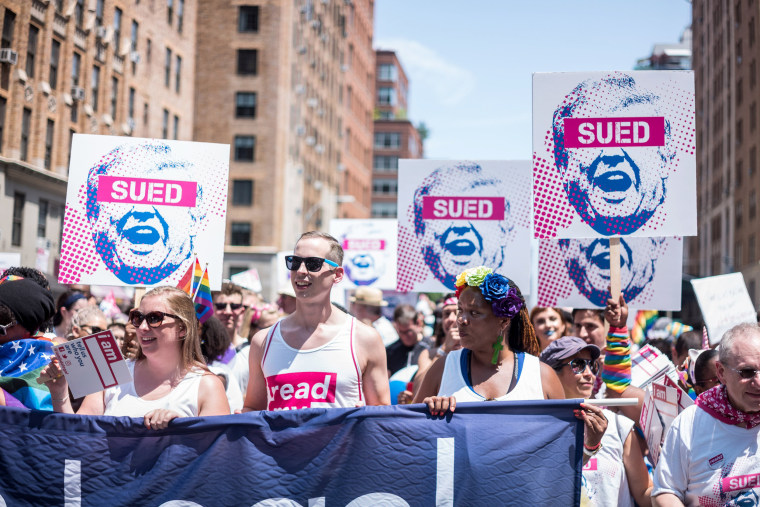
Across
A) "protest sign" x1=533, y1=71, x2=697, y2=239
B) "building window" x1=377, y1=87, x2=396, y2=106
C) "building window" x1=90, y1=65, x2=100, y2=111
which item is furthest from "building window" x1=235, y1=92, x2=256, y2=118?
"building window" x1=377, y1=87, x2=396, y2=106

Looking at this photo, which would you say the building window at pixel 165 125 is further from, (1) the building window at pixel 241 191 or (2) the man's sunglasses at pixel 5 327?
(2) the man's sunglasses at pixel 5 327

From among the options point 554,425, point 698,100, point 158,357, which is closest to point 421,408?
point 554,425

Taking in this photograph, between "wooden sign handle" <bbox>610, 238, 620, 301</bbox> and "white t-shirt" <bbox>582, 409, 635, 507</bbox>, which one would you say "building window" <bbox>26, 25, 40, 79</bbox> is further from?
"white t-shirt" <bbox>582, 409, 635, 507</bbox>

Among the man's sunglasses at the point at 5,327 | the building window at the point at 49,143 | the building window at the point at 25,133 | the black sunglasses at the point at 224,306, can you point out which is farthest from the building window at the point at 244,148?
the man's sunglasses at the point at 5,327

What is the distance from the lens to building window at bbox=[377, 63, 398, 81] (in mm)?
109625

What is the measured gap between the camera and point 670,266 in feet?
23.5

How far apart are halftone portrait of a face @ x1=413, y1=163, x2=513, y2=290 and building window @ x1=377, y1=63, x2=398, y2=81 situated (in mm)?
102793

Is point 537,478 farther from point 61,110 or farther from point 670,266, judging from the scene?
point 61,110

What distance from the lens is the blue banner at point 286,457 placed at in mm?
4312

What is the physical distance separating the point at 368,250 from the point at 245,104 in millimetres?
36227

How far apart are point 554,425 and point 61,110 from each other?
2492 centimetres

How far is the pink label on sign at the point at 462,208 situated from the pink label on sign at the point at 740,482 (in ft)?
16.1

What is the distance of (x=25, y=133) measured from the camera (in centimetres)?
2439

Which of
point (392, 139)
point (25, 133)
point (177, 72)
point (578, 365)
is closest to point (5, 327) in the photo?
point (578, 365)
